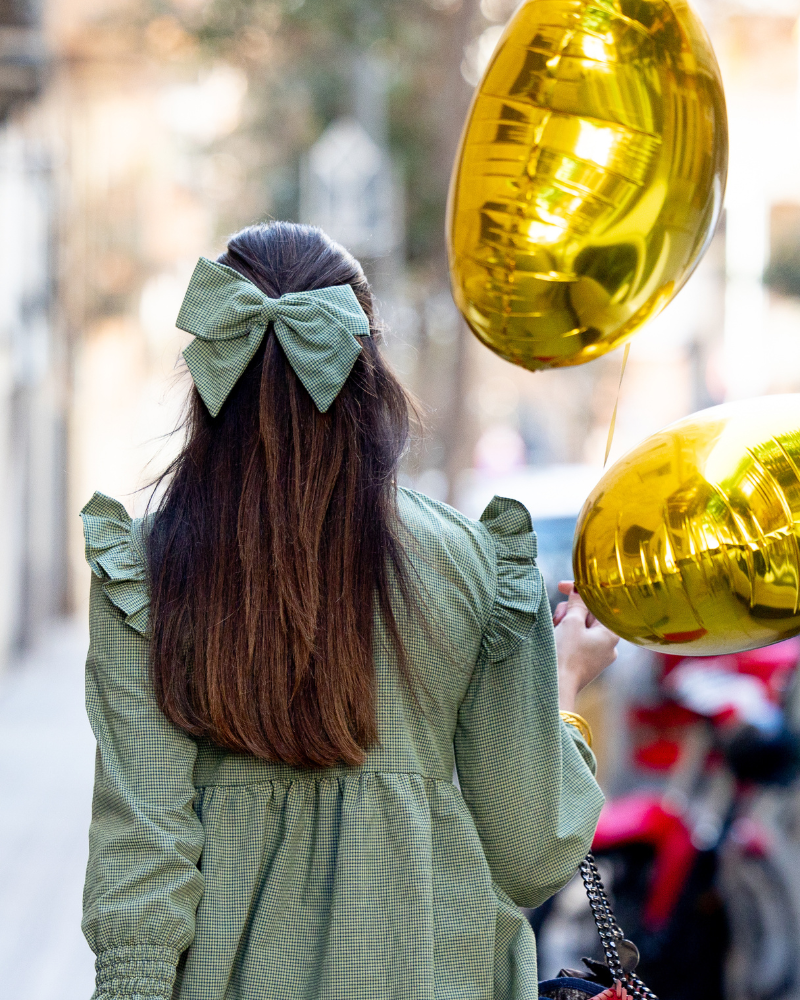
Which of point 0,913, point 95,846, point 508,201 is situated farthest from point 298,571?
point 0,913

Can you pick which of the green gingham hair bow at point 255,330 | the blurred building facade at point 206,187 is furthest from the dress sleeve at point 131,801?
the blurred building facade at point 206,187

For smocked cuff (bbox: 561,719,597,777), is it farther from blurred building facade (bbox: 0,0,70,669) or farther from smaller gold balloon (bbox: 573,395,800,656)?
blurred building facade (bbox: 0,0,70,669)

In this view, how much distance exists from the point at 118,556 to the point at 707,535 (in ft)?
2.50

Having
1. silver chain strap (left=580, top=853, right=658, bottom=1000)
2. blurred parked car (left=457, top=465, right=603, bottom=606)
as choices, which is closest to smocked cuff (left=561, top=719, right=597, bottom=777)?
silver chain strap (left=580, top=853, right=658, bottom=1000)

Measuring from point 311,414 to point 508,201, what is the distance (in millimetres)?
379

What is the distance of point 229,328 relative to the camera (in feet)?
5.10

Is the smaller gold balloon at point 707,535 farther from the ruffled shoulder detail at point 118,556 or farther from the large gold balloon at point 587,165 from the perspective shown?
the ruffled shoulder detail at point 118,556

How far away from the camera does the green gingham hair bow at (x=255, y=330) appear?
153 cm

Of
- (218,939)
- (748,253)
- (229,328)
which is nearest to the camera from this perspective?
(218,939)

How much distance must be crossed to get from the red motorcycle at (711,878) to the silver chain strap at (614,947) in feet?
5.35

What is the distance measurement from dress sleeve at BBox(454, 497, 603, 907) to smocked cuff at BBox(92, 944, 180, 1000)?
1.49 feet

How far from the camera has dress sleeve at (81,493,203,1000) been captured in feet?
4.50

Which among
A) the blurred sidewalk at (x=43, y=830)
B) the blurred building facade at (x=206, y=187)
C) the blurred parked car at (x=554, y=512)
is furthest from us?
the blurred building facade at (x=206, y=187)

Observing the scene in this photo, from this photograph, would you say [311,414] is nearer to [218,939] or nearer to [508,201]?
[508,201]
